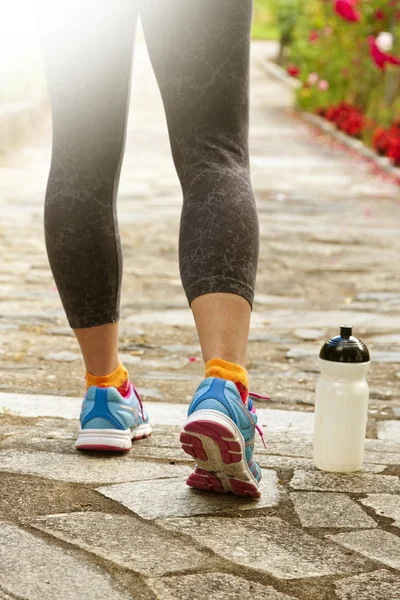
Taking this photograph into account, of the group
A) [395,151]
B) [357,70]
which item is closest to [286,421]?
[395,151]

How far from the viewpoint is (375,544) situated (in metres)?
1.74

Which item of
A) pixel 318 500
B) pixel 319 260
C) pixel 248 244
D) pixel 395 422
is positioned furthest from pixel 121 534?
pixel 319 260

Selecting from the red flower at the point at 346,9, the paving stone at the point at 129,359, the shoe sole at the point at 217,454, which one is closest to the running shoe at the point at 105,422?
the shoe sole at the point at 217,454

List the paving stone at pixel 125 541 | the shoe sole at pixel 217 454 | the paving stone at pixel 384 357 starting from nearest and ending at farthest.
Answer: the paving stone at pixel 125 541 → the shoe sole at pixel 217 454 → the paving stone at pixel 384 357

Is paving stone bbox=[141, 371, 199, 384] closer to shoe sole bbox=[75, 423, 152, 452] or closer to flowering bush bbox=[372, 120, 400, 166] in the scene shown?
shoe sole bbox=[75, 423, 152, 452]

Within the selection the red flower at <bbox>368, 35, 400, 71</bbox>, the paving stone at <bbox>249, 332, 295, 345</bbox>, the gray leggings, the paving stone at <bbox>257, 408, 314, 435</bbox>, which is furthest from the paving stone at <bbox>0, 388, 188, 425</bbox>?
the red flower at <bbox>368, 35, 400, 71</bbox>

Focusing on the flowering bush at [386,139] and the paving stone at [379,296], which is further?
the flowering bush at [386,139]

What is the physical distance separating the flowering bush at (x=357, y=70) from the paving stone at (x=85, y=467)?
7624 millimetres

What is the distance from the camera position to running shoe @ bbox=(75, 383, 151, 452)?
2.21 meters

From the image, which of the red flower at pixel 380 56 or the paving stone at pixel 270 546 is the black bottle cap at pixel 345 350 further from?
the red flower at pixel 380 56

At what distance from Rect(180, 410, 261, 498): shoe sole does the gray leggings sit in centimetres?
25

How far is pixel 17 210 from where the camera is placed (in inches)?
256

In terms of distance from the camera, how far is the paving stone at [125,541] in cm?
161

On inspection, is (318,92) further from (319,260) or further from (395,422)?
(395,422)
